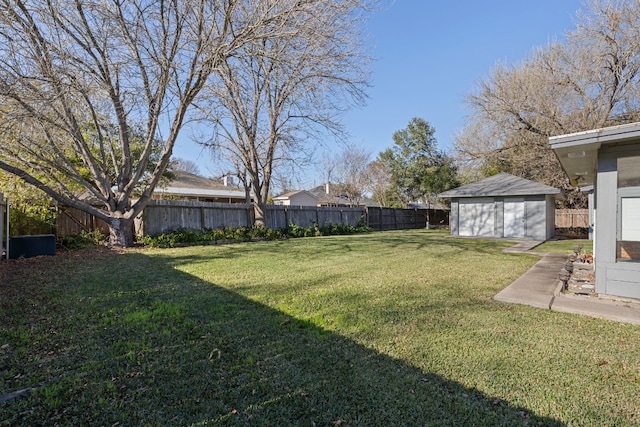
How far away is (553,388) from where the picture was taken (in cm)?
234

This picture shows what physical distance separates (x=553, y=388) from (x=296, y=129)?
41.2 ft

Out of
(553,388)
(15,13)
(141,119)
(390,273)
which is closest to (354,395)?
(553,388)

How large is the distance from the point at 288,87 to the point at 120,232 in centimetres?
730

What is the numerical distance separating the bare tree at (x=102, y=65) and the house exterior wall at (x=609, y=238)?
627 cm

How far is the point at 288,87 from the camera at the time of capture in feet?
38.8

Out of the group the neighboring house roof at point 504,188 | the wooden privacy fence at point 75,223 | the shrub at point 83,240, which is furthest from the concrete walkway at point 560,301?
the wooden privacy fence at point 75,223

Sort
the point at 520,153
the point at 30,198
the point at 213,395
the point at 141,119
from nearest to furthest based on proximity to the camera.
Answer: the point at 213,395
the point at 30,198
the point at 141,119
the point at 520,153

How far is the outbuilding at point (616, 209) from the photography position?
14.2 feet

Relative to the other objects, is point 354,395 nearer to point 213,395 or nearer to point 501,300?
point 213,395

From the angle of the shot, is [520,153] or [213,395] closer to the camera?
[213,395]

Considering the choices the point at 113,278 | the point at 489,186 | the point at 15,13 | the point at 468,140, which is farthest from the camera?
the point at 468,140

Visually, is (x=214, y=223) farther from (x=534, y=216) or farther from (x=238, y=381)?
(x=534, y=216)

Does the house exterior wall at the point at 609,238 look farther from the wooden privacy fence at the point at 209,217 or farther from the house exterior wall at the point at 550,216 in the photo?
the wooden privacy fence at the point at 209,217

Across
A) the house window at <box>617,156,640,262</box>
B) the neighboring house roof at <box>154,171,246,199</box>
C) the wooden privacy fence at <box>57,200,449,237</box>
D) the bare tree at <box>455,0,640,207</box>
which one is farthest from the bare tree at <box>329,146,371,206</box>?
the house window at <box>617,156,640,262</box>
